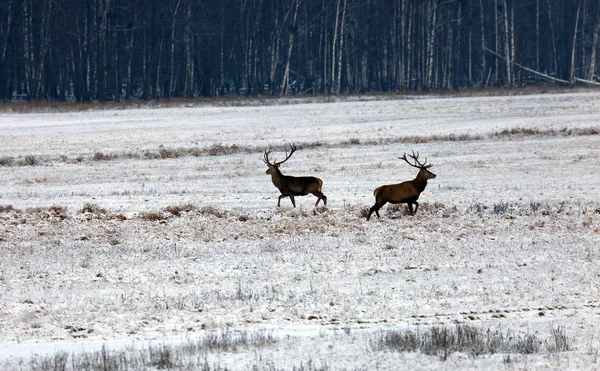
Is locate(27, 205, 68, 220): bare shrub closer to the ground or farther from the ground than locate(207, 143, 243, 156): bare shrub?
closer to the ground

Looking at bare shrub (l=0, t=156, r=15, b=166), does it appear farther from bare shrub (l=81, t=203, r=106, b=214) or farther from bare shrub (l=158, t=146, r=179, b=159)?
bare shrub (l=81, t=203, r=106, b=214)

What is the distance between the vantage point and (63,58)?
2525 inches

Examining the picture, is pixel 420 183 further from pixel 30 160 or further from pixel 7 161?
pixel 7 161

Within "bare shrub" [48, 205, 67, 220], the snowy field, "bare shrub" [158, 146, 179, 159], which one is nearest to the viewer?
the snowy field

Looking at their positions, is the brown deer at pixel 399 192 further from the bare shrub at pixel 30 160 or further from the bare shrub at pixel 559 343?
the bare shrub at pixel 30 160

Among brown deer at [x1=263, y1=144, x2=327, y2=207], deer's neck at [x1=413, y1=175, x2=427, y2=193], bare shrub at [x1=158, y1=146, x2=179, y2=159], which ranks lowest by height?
bare shrub at [x1=158, y1=146, x2=179, y2=159]

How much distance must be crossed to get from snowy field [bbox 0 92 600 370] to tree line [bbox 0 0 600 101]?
32.7 m

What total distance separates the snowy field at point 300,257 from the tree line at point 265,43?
3268 cm

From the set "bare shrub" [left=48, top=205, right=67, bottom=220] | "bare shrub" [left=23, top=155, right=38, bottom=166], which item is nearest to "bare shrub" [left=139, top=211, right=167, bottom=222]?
"bare shrub" [left=48, top=205, right=67, bottom=220]

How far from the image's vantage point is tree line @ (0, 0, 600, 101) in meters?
60.9

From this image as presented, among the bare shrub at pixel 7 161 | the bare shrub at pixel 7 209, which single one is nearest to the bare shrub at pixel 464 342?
the bare shrub at pixel 7 209

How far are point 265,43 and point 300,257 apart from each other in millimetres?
58527

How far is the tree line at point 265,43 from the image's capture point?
200 feet

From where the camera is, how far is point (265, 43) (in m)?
70.4
